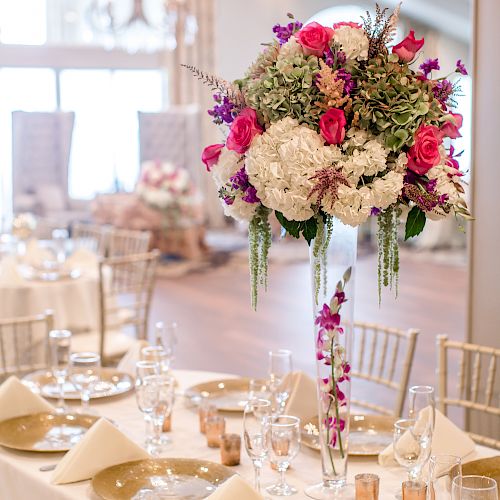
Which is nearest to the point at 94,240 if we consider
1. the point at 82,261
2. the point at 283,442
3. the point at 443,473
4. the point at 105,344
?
the point at 82,261

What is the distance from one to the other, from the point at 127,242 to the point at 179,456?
3.45m

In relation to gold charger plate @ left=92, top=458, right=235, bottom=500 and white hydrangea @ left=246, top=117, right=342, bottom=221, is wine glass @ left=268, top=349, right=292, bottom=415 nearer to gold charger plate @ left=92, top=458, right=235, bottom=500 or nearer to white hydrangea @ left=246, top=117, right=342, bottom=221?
gold charger plate @ left=92, top=458, right=235, bottom=500

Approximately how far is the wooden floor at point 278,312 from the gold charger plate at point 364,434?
322 centimetres

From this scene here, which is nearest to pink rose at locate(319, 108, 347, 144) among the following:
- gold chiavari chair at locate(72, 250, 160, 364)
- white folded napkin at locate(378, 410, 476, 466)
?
white folded napkin at locate(378, 410, 476, 466)

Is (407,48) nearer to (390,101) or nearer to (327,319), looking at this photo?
(390,101)

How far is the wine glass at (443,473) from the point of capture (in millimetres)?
1599

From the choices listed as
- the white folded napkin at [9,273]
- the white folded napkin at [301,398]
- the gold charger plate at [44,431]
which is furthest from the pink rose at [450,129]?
the white folded napkin at [9,273]

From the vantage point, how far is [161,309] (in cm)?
790

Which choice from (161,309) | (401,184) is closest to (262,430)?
(401,184)

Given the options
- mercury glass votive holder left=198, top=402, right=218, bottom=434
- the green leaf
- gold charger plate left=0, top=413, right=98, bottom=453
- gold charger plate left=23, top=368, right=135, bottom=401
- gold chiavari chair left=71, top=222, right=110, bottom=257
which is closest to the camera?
the green leaf

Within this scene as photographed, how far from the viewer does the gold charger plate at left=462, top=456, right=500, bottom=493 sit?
2.04 meters

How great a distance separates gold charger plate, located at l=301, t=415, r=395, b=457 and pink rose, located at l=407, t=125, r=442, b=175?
74 centimetres

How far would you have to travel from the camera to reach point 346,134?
1.81 meters

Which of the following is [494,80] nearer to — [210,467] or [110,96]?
[210,467]
